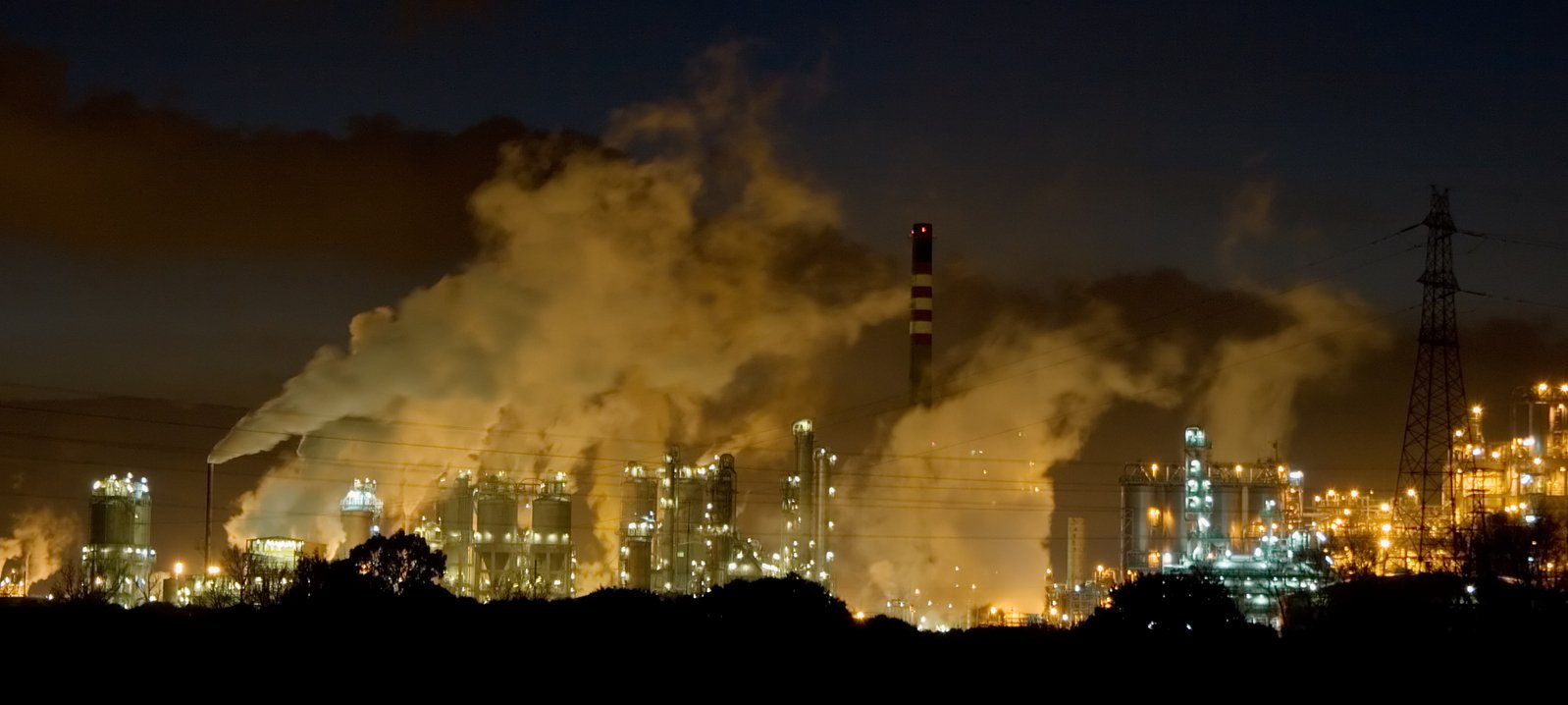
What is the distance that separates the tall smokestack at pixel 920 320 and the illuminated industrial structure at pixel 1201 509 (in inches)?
449

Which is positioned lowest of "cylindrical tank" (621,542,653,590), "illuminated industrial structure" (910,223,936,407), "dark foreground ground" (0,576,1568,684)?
"dark foreground ground" (0,576,1568,684)

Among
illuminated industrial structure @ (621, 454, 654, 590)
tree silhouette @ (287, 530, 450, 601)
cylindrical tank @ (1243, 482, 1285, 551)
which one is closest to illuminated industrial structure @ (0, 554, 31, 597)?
illuminated industrial structure @ (621, 454, 654, 590)

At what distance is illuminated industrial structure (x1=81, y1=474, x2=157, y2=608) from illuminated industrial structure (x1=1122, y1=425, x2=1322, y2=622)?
46.5m

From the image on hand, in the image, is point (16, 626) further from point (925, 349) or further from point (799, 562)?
point (925, 349)

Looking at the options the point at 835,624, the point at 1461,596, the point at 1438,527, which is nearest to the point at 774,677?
the point at 835,624

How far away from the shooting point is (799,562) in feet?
267

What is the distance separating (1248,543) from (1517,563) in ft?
77.9

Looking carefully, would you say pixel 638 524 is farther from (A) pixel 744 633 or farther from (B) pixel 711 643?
(B) pixel 711 643

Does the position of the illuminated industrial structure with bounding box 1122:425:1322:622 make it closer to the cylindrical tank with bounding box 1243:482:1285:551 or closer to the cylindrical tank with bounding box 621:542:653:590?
the cylindrical tank with bounding box 1243:482:1285:551

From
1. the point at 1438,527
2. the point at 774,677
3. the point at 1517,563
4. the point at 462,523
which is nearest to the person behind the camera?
the point at 774,677

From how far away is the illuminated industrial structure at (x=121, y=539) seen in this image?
72938 millimetres

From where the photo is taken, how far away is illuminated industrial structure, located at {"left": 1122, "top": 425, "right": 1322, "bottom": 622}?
266 ft

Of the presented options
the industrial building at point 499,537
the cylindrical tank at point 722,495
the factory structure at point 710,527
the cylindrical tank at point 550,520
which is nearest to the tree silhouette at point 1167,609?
the factory structure at point 710,527

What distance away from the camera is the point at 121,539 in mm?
74688
